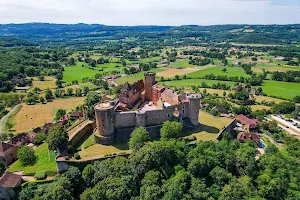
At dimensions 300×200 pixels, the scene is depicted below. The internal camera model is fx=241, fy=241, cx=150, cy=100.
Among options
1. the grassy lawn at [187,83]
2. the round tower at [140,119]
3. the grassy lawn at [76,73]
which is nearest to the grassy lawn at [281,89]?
the grassy lawn at [187,83]

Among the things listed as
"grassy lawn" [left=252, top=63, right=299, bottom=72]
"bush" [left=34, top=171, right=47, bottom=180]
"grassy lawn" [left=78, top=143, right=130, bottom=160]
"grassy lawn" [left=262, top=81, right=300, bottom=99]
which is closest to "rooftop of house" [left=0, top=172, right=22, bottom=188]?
"bush" [left=34, top=171, right=47, bottom=180]

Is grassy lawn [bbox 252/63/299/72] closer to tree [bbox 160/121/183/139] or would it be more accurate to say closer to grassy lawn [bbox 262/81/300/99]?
grassy lawn [bbox 262/81/300/99]

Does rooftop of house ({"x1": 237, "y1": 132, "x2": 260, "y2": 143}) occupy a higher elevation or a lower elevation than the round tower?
lower

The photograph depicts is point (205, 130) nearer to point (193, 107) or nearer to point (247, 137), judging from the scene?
point (193, 107)

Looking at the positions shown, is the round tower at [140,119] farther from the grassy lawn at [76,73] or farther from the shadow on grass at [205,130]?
the grassy lawn at [76,73]

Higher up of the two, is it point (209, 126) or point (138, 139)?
point (138, 139)

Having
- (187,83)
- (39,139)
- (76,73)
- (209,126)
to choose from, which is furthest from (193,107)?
(76,73)
